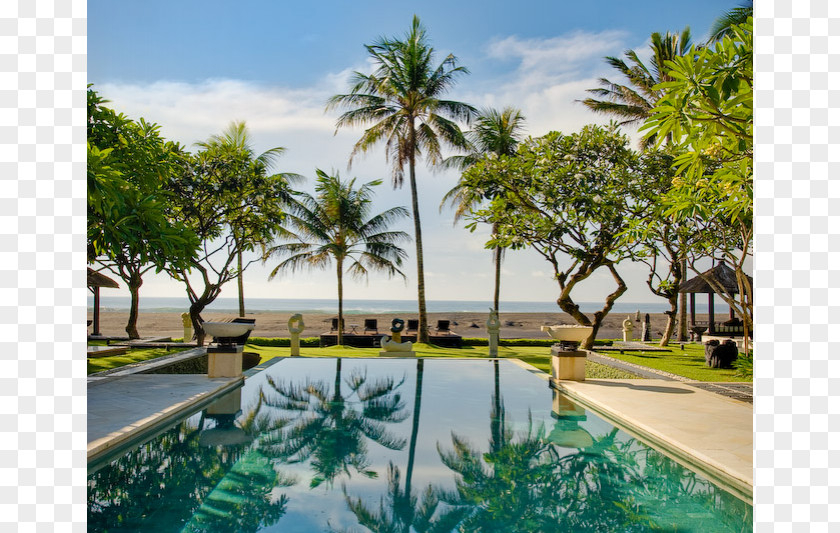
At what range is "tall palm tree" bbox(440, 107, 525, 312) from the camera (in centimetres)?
2108

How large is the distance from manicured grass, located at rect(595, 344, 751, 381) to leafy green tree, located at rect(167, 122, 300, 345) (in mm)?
A: 11339

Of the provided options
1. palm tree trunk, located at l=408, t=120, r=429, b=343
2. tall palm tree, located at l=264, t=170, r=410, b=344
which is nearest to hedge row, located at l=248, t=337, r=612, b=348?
tall palm tree, located at l=264, t=170, r=410, b=344

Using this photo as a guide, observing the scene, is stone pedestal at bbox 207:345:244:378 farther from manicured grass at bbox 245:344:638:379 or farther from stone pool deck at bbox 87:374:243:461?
manicured grass at bbox 245:344:638:379

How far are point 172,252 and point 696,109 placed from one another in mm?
6490

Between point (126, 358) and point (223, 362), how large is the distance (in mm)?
4252

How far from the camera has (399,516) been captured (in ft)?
14.1

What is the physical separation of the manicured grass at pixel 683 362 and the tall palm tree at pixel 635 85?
846 cm

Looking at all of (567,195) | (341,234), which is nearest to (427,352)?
(341,234)

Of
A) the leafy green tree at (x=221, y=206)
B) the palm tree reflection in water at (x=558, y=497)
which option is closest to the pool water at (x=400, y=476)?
the palm tree reflection in water at (x=558, y=497)

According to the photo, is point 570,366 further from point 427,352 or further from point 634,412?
point 427,352

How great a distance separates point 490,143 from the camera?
21.2 meters

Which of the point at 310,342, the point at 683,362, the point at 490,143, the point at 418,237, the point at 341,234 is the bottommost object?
the point at 310,342

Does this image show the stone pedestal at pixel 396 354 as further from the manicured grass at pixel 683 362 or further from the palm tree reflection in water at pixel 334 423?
the manicured grass at pixel 683 362
